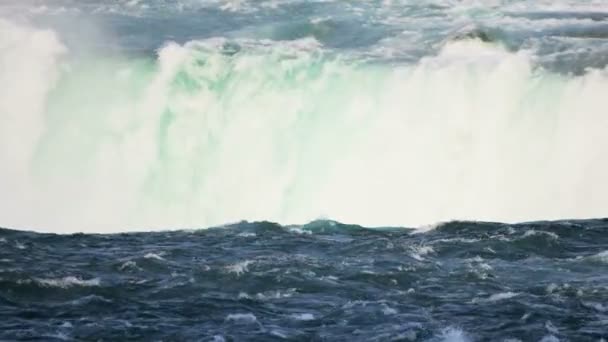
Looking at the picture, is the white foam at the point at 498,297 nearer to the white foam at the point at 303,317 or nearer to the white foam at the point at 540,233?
the white foam at the point at 303,317

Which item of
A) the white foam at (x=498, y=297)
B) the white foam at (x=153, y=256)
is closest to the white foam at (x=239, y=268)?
the white foam at (x=153, y=256)

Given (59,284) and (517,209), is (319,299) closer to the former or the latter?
(59,284)

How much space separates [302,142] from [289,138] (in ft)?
1.71

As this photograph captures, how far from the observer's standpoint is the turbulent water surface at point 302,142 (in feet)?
116

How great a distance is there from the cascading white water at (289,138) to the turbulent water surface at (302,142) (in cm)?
8

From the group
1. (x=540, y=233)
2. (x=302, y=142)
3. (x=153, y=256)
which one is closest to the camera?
(x=153, y=256)

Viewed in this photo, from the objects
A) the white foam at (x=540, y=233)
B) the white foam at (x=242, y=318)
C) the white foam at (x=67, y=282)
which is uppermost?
the white foam at (x=540, y=233)

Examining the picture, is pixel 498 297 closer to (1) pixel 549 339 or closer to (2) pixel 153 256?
(1) pixel 549 339

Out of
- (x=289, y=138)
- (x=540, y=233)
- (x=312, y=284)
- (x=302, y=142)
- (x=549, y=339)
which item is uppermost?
(x=289, y=138)

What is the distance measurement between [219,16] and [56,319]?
76.6 ft

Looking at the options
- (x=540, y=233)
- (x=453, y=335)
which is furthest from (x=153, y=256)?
(x=540, y=233)

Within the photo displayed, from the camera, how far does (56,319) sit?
96.8ft

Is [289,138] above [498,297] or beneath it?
above

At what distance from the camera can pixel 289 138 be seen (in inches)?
1736
